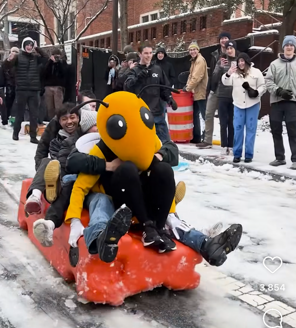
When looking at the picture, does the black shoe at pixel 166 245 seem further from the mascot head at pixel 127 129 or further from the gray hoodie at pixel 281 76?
the gray hoodie at pixel 281 76

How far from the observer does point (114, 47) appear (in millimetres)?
12938

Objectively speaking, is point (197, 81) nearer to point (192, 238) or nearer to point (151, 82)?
point (151, 82)

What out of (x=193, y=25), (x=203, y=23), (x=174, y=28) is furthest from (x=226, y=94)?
(x=174, y=28)

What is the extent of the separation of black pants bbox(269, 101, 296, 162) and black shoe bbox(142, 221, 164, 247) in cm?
422

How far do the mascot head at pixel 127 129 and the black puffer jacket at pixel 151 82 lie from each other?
12.8 ft

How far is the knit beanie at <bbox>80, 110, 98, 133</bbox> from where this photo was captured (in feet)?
12.3

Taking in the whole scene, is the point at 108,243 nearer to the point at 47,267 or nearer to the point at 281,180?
the point at 47,267

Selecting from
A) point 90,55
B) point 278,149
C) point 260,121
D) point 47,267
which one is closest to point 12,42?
point 90,55

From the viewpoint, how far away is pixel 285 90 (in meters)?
6.49

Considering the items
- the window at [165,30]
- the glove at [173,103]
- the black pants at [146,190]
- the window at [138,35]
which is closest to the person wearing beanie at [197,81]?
the glove at [173,103]

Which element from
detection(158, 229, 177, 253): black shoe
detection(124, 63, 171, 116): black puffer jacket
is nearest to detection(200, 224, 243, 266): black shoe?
detection(158, 229, 177, 253): black shoe

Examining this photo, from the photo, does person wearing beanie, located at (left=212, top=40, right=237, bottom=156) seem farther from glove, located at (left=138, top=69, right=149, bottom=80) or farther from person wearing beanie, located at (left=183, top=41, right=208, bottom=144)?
glove, located at (left=138, top=69, right=149, bottom=80)

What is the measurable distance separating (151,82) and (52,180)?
4078 mm

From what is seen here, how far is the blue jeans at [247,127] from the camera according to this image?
23.0ft
